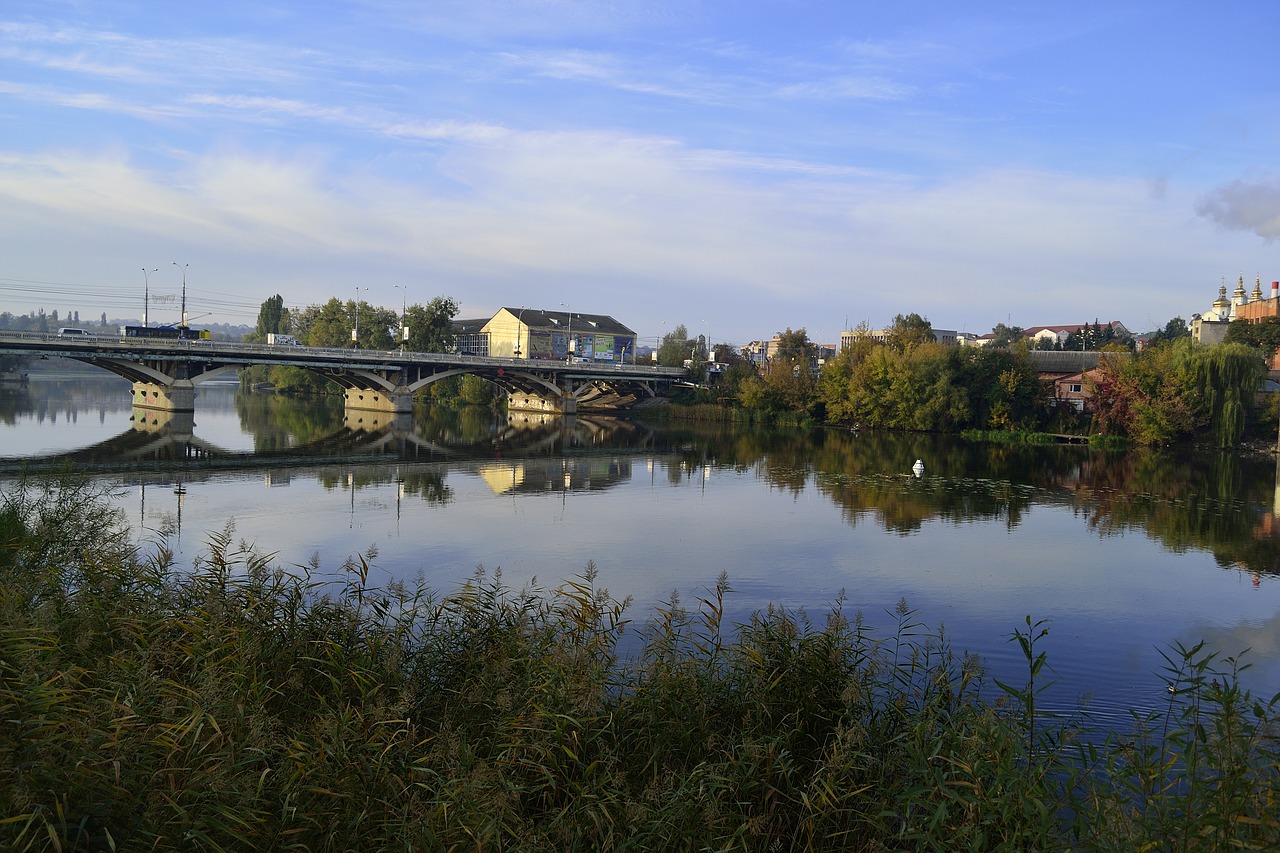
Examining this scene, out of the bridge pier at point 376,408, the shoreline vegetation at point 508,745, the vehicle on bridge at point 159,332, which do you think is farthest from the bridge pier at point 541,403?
the shoreline vegetation at point 508,745

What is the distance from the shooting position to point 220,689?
6508mm

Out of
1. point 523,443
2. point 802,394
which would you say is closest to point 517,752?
point 523,443

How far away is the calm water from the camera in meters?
14.8

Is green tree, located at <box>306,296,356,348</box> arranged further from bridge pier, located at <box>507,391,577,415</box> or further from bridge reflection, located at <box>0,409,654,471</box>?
bridge reflection, located at <box>0,409,654,471</box>

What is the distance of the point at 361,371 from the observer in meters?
59.2

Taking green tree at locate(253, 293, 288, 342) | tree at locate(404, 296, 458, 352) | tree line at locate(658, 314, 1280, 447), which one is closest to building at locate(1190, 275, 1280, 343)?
tree line at locate(658, 314, 1280, 447)

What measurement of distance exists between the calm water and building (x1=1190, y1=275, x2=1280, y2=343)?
4433 cm

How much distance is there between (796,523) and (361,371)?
1669 inches

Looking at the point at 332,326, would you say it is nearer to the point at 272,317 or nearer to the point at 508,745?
the point at 272,317

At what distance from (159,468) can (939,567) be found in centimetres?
2463

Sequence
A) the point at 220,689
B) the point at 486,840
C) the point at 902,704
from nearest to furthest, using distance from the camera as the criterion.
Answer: the point at 486,840
the point at 220,689
the point at 902,704

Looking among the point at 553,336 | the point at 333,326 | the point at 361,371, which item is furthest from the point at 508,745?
the point at 553,336

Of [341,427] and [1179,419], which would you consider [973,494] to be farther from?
[341,427]

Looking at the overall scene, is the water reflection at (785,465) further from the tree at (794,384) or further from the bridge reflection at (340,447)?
the tree at (794,384)
